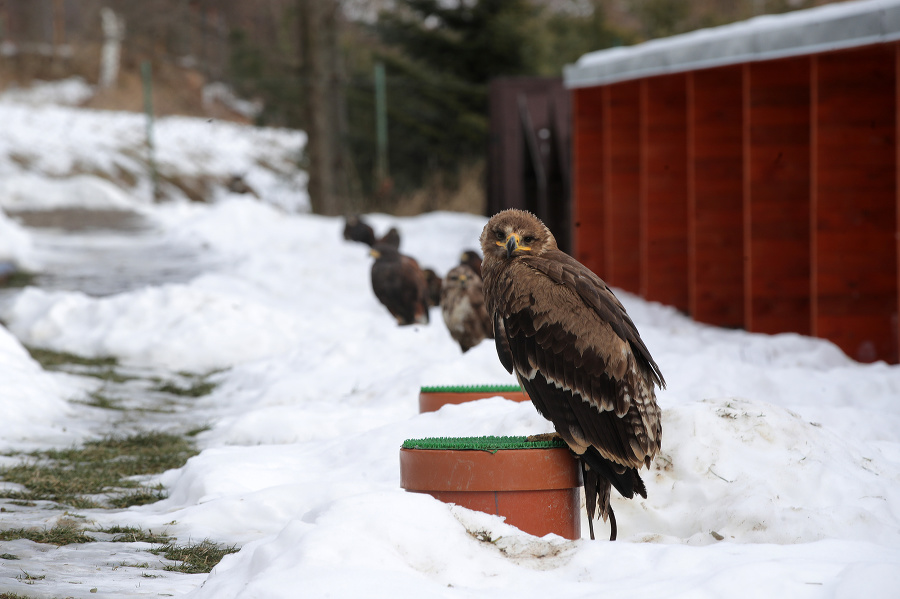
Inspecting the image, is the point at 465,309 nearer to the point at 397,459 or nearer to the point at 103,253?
the point at 397,459

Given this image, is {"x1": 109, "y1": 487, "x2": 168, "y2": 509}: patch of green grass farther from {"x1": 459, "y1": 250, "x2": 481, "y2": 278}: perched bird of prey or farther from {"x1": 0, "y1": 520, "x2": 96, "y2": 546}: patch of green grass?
{"x1": 459, "y1": 250, "x2": 481, "y2": 278}: perched bird of prey

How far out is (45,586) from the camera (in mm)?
3455

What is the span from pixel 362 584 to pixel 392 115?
68.2 feet

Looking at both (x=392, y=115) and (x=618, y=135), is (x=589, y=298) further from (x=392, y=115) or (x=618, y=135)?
(x=392, y=115)

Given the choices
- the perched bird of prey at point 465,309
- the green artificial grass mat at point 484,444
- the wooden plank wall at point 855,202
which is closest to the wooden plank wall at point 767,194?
the wooden plank wall at point 855,202

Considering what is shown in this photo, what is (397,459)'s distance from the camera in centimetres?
532

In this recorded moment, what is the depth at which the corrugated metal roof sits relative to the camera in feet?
24.6

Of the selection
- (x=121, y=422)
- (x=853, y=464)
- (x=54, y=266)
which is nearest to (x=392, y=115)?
(x=54, y=266)

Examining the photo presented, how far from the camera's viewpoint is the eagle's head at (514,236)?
439 cm

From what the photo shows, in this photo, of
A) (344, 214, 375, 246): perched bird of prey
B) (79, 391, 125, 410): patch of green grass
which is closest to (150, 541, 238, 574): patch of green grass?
(79, 391, 125, 410): patch of green grass

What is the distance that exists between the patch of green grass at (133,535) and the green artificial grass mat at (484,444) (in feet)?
3.89

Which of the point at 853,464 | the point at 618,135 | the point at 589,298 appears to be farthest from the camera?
the point at 618,135

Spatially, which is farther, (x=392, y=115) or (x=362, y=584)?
(x=392, y=115)

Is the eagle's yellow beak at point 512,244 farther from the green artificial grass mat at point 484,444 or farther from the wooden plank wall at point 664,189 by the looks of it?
the wooden plank wall at point 664,189
